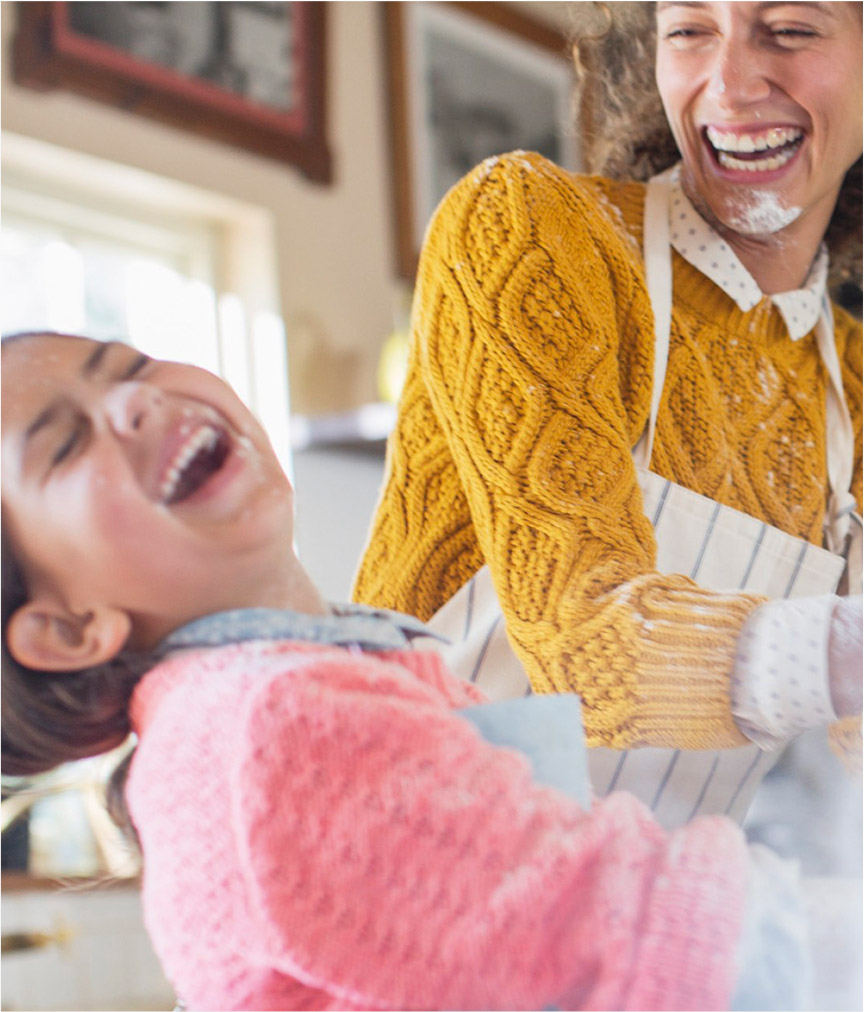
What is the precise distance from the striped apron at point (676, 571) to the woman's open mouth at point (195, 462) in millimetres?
119

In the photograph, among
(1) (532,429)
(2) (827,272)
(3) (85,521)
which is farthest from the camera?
(2) (827,272)

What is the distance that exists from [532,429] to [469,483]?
35 mm

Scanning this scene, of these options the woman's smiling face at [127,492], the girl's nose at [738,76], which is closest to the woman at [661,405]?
the girl's nose at [738,76]

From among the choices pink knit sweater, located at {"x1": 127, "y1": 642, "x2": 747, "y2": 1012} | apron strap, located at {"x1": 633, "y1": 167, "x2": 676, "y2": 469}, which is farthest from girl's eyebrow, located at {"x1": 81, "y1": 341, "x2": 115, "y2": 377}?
apron strap, located at {"x1": 633, "y1": 167, "x2": 676, "y2": 469}

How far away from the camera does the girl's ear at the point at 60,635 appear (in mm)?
388

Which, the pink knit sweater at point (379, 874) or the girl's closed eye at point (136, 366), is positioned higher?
the girl's closed eye at point (136, 366)

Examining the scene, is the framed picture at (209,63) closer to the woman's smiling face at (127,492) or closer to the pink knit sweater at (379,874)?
the woman's smiling face at (127,492)

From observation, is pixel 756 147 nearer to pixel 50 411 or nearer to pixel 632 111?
pixel 632 111

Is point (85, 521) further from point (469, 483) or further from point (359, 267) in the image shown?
point (359, 267)

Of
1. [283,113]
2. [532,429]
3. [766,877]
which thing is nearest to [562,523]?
[532,429]

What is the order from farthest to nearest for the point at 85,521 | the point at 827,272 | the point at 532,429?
the point at 827,272
the point at 532,429
the point at 85,521

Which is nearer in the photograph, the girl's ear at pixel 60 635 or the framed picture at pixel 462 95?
the girl's ear at pixel 60 635

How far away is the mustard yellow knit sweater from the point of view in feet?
1.56

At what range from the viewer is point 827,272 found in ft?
2.04
